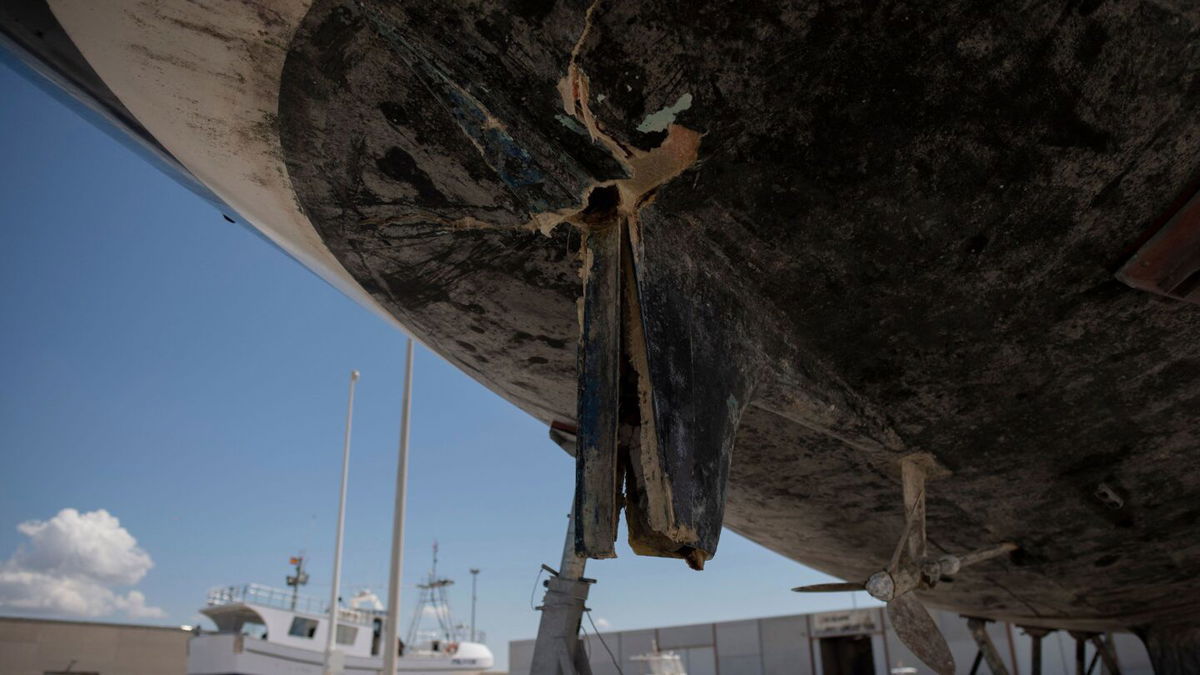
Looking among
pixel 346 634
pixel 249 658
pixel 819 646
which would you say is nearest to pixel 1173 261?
pixel 819 646

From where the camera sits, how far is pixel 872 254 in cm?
266

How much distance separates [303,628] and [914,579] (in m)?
23.9

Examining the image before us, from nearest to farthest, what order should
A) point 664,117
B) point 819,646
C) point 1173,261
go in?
point 664,117, point 1173,261, point 819,646

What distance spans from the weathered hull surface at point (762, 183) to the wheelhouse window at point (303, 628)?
22.9 m

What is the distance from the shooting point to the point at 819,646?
865 inches

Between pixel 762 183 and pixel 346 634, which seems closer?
pixel 762 183

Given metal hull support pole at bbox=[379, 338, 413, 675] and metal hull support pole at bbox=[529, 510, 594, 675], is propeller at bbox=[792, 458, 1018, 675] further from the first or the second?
metal hull support pole at bbox=[379, 338, 413, 675]

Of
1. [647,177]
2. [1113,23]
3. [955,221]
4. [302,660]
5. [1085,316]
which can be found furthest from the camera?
[302,660]

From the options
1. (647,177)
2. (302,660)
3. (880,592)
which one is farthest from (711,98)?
(302,660)

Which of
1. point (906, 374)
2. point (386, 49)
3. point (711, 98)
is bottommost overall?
point (906, 374)

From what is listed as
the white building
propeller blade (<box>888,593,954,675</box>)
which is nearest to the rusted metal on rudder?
propeller blade (<box>888,593,954,675</box>)

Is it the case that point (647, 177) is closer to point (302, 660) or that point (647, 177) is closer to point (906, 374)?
point (906, 374)

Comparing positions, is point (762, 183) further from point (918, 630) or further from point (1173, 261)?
point (918, 630)

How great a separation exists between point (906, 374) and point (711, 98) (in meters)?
1.64
